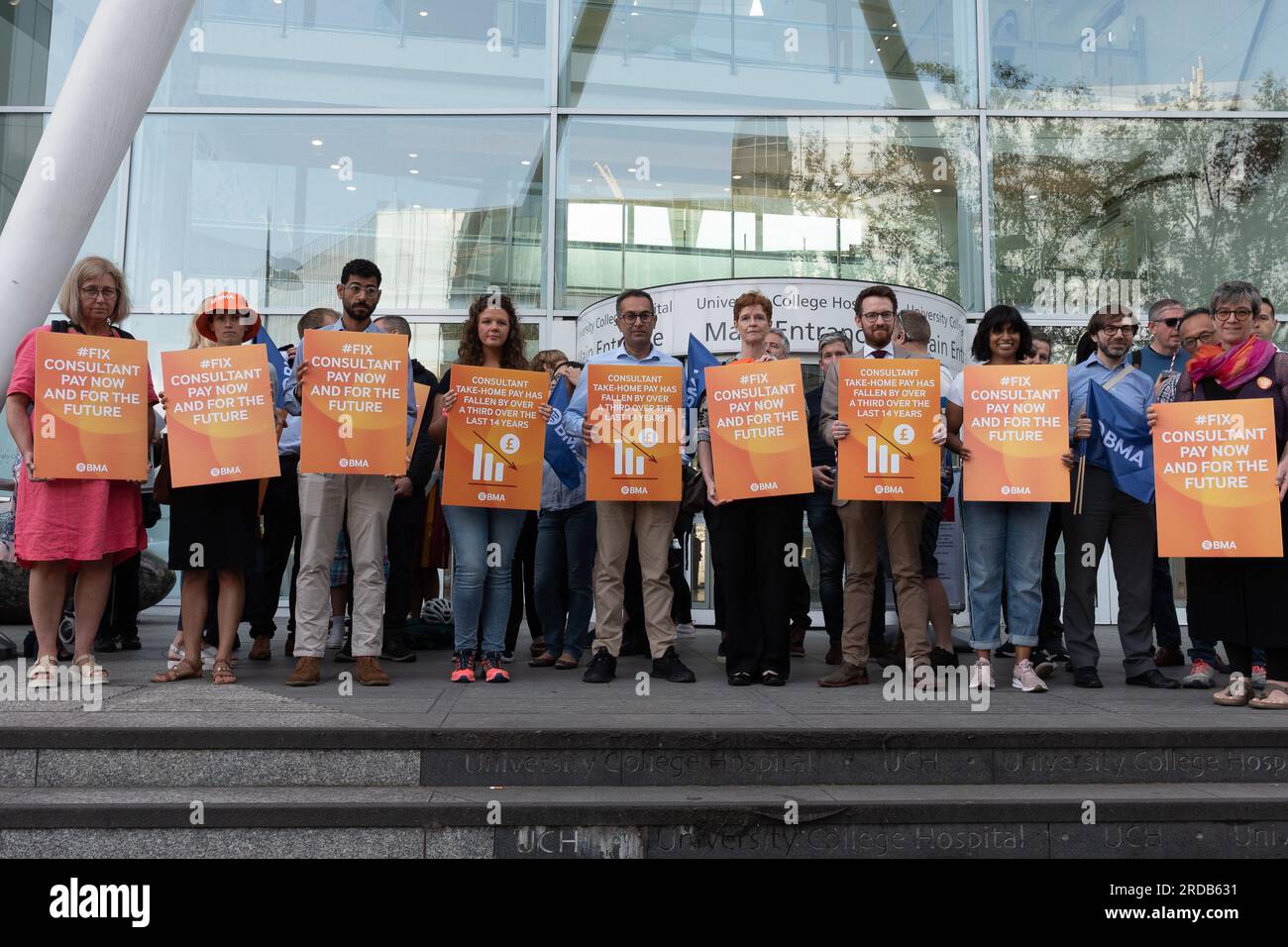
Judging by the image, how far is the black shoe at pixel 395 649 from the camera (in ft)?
20.1

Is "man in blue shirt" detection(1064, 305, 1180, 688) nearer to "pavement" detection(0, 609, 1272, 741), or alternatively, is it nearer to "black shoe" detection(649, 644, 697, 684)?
"pavement" detection(0, 609, 1272, 741)

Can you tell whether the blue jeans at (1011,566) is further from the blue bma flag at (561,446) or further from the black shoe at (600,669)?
the blue bma flag at (561,446)

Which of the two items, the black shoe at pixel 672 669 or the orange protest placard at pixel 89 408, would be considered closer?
the orange protest placard at pixel 89 408

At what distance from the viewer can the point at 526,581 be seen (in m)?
6.82

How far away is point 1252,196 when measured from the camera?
1049 centimetres

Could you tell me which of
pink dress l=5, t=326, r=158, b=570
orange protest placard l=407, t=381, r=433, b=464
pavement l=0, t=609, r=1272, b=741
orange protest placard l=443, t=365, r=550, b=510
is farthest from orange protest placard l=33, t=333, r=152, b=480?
orange protest placard l=443, t=365, r=550, b=510

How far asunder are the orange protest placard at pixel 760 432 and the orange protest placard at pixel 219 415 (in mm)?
2145

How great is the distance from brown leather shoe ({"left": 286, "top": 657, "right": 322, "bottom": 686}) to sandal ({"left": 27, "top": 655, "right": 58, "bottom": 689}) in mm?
994

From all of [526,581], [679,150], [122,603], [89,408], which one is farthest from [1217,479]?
[679,150]

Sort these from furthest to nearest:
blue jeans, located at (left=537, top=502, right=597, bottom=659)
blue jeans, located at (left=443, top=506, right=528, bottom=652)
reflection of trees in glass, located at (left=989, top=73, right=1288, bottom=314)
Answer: reflection of trees in glass, located at (left=989, top=73, right=1288, bottom=314) < blue jeans, located at (left=537, top=502, right=597, bottom=659) < blue jeans, located at (left=443, top=506, right=528, bottom=652)

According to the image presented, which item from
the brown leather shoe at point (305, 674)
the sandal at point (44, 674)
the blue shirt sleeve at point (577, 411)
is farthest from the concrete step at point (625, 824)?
the blue shirt sleeve at point (577, 411)

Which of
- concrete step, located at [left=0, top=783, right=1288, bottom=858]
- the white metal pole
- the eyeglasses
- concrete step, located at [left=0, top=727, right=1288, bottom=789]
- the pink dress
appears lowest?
concrete step, located at [left=0, top=783, right=1288, bottom=858]

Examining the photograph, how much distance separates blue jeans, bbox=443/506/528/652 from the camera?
525 cm

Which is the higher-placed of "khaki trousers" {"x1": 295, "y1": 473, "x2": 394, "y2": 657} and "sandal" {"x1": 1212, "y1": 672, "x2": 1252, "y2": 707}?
"khaki trousers" {"x1": 295, "y1": 473, "x2": 394, "y2": 657}
